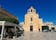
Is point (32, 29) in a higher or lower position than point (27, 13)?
lower

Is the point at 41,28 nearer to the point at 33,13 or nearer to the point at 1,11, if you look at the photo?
the point at 33,13

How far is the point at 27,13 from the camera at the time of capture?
53.0 metres

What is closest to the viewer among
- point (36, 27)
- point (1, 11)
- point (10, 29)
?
point (10, 29)

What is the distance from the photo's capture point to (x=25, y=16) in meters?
52.6

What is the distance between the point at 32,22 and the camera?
51438 millimetres

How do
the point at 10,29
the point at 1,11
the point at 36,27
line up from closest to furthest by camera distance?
1. the point at 10,29
2. the point at 1,11
3. the point at 36,27

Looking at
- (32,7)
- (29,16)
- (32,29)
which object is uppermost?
(32,7)

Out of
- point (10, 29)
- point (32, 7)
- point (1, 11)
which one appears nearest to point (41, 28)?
point (32, 7)

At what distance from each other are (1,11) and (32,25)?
12.3 meters

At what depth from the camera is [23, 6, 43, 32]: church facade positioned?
167 feet

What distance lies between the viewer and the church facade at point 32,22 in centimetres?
5094

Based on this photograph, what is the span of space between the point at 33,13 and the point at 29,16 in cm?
186

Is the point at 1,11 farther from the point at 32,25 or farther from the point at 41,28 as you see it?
the point at 41,28

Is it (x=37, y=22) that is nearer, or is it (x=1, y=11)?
(x=1, y=11)
